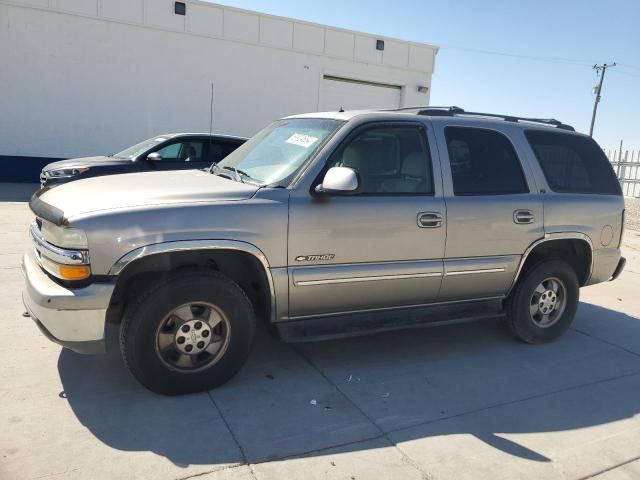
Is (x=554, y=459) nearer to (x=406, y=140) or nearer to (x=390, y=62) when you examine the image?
(x=406, y=140)

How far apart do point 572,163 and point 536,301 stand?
133 centimetres

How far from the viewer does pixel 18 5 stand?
45.7 ft

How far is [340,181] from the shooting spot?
11.8 ft

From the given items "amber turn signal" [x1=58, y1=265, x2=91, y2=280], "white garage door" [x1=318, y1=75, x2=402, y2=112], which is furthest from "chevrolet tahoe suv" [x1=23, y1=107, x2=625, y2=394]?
"white garage door" [x1=318, y1=75, x2=402, y2=112]

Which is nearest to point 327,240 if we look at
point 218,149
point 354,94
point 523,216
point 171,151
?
point 523,216

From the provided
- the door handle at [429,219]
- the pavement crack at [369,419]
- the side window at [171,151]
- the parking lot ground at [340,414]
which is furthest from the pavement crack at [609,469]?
the side window at [171,151]

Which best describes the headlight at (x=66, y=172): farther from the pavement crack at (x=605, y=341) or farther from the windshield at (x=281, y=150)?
the pavement crack at (x=605, y=341)

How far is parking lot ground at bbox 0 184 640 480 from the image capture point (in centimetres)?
296

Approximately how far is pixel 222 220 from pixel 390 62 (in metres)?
16.8

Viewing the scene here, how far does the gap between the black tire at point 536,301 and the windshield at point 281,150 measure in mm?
2220

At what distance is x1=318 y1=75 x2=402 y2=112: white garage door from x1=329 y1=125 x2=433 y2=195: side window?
14044 millimetres

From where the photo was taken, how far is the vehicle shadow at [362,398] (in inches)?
125

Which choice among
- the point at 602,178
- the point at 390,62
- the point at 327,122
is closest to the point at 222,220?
the point at 327,122

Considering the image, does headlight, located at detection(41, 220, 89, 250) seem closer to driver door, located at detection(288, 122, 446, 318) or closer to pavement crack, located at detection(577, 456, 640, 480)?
driver door, located at detection(288, 122, 446, 318)
